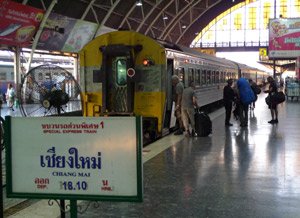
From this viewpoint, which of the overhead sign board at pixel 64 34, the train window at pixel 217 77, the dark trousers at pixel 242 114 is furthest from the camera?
the overhead sign board at pixel 64 34

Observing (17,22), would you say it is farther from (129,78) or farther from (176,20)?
(176,20)

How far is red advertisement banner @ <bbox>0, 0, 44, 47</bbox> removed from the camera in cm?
2069

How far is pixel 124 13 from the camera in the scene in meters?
37.3

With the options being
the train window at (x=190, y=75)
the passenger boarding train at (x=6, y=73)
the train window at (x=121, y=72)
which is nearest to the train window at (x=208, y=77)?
the train window at (x=190, y=75)

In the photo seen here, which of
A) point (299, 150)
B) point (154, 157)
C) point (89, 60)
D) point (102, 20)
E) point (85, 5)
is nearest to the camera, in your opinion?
point (154, 157)

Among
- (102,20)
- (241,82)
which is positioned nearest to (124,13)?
(102,20)

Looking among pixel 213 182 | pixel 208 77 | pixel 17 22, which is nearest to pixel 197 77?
pixel 208 77

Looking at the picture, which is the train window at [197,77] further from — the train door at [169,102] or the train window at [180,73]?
the train door at [169,102]

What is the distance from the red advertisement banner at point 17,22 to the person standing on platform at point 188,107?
1141cm

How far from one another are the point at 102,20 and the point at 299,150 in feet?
83.0

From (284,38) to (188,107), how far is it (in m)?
24.8

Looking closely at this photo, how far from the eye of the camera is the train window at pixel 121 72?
1206cm

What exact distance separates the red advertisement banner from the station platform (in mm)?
11987

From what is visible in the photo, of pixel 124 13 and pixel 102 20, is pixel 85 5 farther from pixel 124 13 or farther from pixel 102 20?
pixel 124 13
